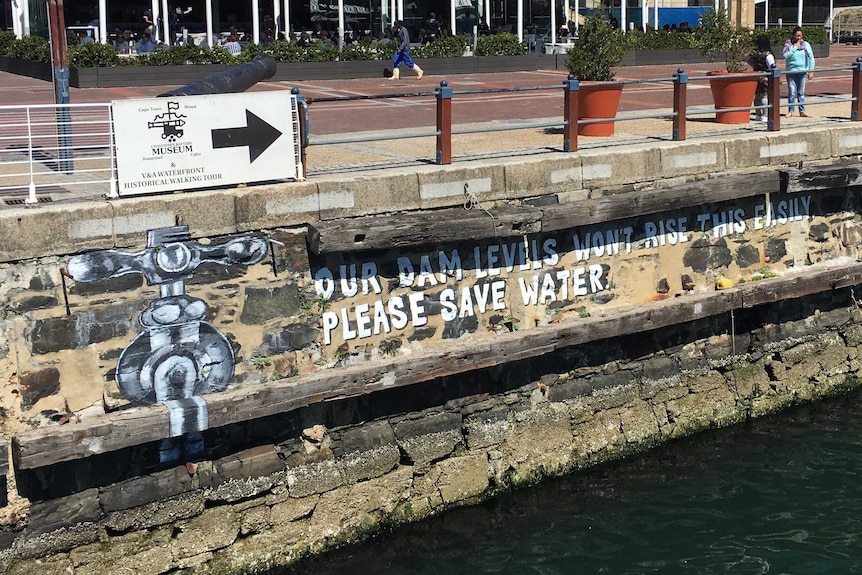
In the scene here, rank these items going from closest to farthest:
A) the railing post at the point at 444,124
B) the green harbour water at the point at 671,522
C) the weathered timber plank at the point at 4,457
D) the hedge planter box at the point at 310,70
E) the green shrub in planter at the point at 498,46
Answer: the weathered timber plank at the point at 4,457, the green harbour water at the point at 671,522, the railing post at the point at 444,124, the hedge planter box at the point at 310,70, the green shrub in planter at the point at 498,46

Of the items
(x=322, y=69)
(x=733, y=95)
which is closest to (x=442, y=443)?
(x=733, y=95)

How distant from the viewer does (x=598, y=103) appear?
1285 centimetres

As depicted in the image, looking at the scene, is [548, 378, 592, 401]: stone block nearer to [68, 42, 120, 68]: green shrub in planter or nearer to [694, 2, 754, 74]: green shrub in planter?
[694, 2, 754, 74]: green shrub in planter

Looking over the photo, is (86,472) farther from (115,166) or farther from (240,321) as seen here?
(115,166)

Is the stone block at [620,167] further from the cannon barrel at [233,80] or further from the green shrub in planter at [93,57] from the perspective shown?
the green shrub in planter at [93,57]

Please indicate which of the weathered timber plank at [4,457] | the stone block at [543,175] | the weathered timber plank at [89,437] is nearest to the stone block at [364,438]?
the weathered timber plank at [89,437]

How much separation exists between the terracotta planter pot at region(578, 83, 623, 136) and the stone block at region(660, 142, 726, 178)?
1127mm

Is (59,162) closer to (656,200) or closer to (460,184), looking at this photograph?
(460,184)

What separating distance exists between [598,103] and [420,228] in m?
3.73

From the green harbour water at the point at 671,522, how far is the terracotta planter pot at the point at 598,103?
12.2 ft

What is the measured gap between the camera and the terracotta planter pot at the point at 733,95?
45.6 feet

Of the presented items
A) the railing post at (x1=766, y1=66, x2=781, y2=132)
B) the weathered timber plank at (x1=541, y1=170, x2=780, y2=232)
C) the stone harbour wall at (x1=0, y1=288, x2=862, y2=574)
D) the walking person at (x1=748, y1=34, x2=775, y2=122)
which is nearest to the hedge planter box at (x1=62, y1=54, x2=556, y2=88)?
the walking person at (x1=748, y1=34, x2=775, y2=122)

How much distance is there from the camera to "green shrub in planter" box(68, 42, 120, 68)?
25.6 m

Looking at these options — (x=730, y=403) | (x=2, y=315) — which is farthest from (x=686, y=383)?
(x=2, y=315)
